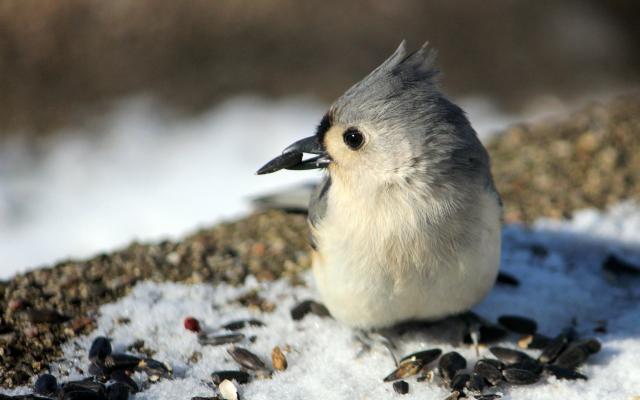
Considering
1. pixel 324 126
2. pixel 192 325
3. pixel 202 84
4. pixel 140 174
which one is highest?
pixel 202 84

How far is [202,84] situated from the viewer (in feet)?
27.9

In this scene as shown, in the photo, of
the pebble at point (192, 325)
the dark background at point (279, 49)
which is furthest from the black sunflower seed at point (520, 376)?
the dark background at point (279, 49)

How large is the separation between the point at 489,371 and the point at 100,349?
1724 millimetres

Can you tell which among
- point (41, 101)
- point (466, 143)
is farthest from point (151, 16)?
point (466, 143)

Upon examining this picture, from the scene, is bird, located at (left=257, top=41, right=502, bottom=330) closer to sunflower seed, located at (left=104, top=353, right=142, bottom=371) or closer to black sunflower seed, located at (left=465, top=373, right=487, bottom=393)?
black sunflower seed, located at (left=465, top=373, right=487, bottom=393)

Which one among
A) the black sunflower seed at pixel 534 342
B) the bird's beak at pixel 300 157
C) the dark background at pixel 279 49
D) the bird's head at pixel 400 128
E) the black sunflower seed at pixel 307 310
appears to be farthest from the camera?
the dark background at pixel 279 49

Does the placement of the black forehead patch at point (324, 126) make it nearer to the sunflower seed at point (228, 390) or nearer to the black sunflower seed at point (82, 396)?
the sunflower seed at point (228, 390)

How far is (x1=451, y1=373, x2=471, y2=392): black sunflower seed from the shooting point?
322 centimetres

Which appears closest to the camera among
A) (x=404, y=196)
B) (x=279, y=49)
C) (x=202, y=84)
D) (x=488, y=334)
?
(x=404, y=196)

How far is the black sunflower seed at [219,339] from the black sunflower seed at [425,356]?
2.58ft

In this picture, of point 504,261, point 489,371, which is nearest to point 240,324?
point 489,371

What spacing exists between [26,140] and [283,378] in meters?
5.17

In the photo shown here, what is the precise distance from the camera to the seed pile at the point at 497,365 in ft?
10.7

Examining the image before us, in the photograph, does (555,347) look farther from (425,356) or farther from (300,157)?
(300,157)
